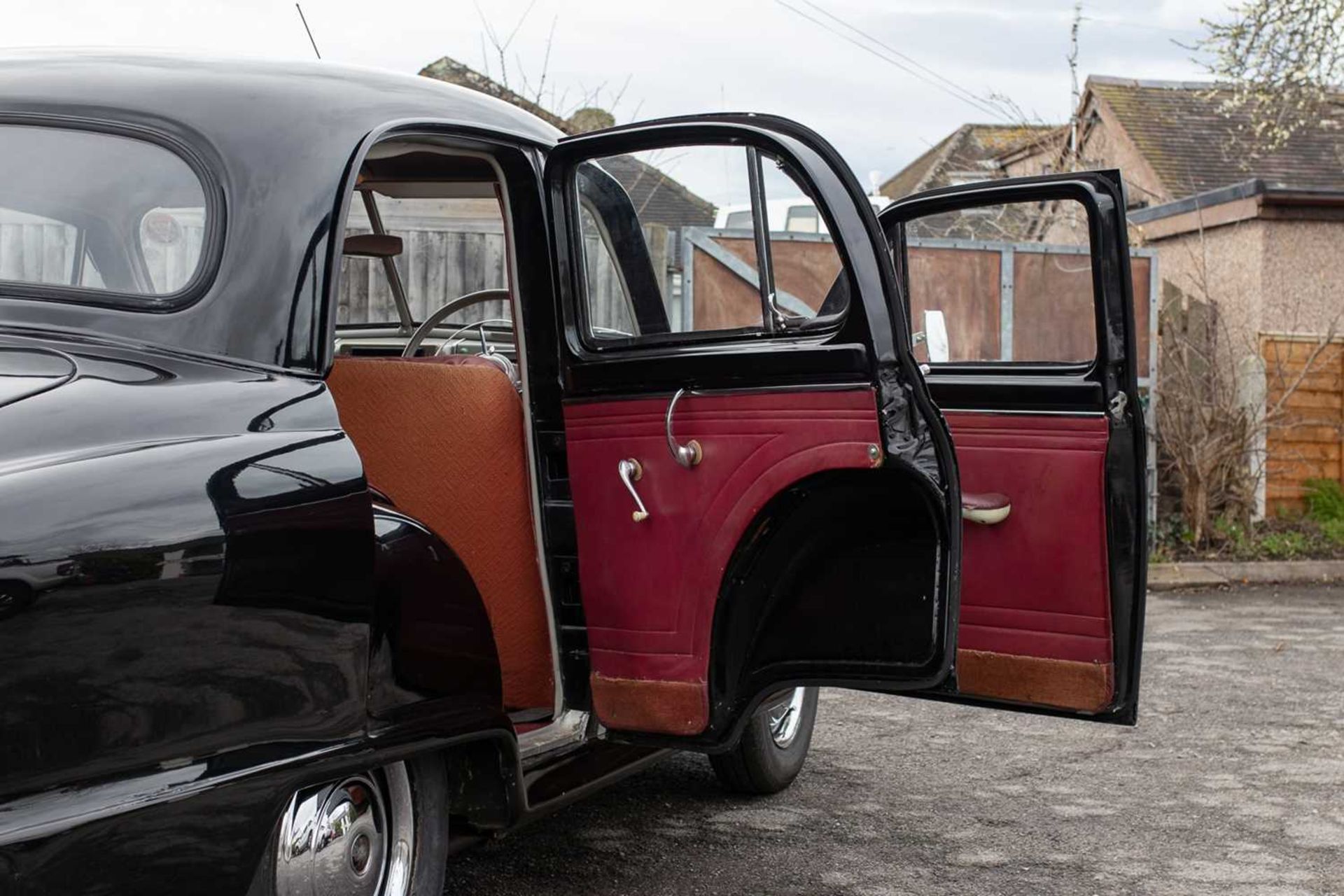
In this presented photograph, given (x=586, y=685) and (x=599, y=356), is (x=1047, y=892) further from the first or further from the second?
(x=599, y=356)

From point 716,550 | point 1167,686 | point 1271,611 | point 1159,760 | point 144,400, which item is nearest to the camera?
point 144,400

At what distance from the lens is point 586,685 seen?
11.8ft

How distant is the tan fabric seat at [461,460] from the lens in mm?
3441

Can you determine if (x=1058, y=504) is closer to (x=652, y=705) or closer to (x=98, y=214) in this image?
(x=652, y=705)

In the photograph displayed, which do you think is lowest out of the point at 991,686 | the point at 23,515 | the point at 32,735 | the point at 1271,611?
the point at 1271,611

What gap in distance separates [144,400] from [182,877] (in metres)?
0.78

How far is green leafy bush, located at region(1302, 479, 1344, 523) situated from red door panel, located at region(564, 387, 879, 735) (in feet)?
32.2

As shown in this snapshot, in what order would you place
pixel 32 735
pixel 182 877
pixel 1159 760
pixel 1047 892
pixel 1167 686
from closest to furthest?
pixel 32 735 < pixel 182 877 < pixel 1047 892 < pixel 1159 760 < pixel 1167 686

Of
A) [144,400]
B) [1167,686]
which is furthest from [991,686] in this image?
[1167,686]

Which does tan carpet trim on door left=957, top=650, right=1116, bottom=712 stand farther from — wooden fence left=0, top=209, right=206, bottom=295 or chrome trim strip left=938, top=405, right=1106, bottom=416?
wooden fence left=0, top=209, right=206, bottom=295

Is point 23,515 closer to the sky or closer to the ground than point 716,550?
closer to the sky

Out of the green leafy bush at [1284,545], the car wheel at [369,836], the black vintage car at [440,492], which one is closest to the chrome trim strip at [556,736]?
the black vintage car at [440,492]

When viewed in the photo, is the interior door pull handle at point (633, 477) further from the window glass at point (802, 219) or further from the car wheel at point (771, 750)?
the window glass at point (802, 219)

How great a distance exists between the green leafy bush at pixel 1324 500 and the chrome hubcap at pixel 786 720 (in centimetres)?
822
